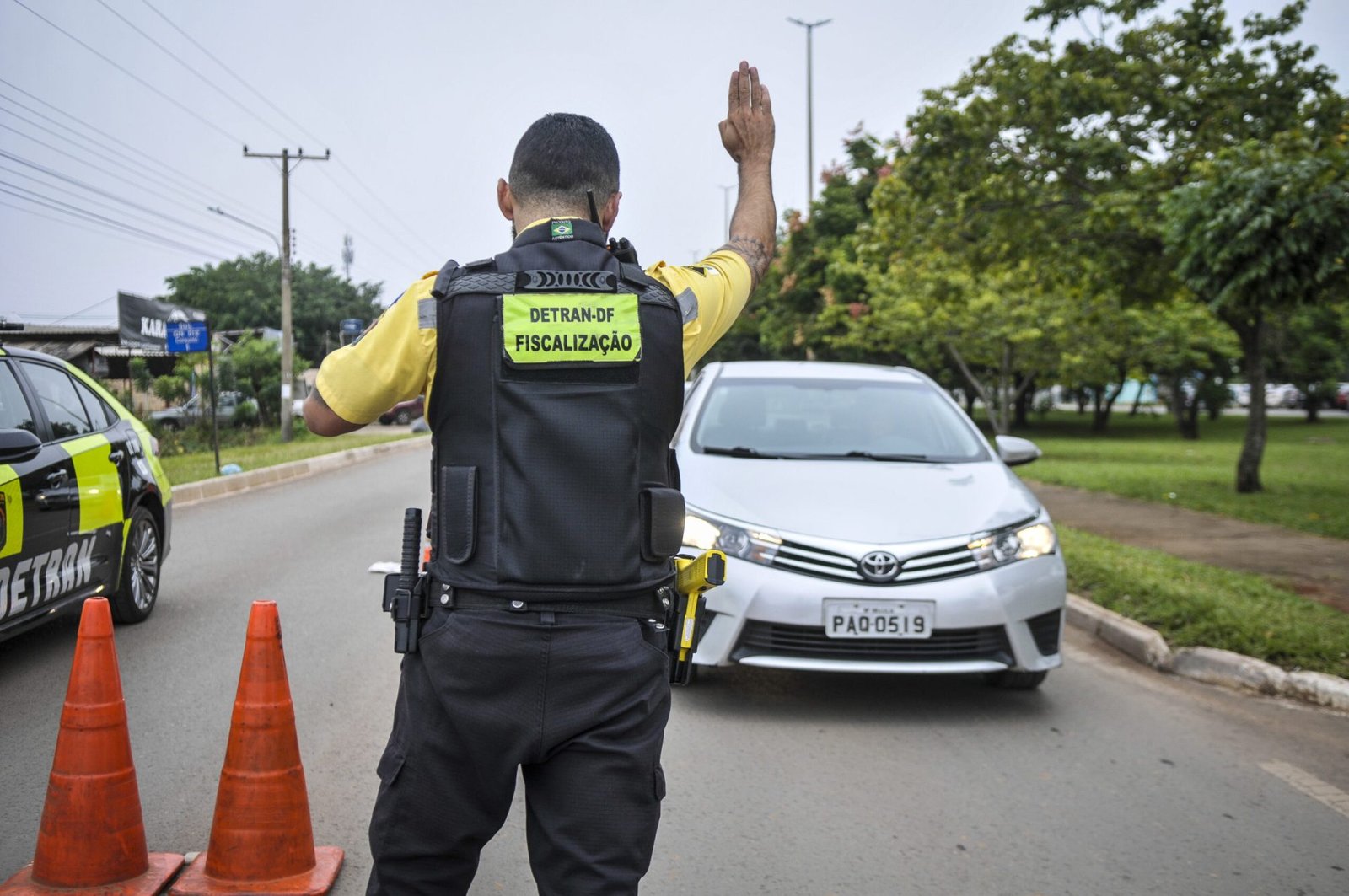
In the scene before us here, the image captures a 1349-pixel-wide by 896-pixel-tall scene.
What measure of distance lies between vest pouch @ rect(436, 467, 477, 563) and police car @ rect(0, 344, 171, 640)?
350 centimetres

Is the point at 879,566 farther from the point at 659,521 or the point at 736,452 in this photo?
the point at 659,521

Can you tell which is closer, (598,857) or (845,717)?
(598,857)

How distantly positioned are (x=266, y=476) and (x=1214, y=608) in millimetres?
13747

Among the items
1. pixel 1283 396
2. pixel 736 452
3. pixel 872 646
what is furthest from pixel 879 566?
pixel 1283 396

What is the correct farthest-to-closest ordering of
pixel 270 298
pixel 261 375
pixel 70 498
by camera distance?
pixel 270 298 < pixel 261 375 < pixel 70 498

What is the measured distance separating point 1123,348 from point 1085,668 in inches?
1027

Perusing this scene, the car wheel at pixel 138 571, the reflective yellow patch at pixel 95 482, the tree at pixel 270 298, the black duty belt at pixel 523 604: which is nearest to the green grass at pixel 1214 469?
the car wheel at pixel 138 571

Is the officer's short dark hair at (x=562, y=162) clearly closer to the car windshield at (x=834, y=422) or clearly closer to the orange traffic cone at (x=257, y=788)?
the orange traffic cone at (x=257, y=788)

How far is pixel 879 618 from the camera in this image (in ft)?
16.8

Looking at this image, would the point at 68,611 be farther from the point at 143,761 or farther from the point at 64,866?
the point at 64,866

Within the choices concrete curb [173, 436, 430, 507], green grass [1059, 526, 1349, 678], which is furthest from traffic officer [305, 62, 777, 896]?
concrete curb [173, 436, 430, 507]

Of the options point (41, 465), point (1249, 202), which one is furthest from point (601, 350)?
point (1249, 202)

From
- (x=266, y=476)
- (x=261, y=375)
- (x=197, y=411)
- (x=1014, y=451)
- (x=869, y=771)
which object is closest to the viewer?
(x=869, y=771)

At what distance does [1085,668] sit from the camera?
6531 millimetres
